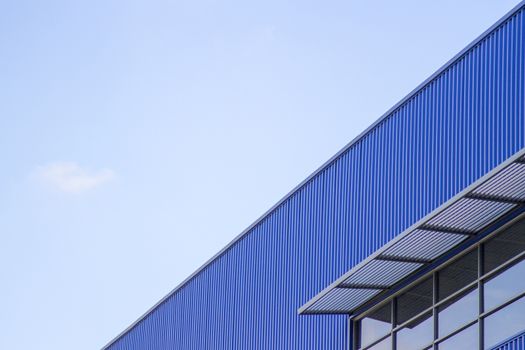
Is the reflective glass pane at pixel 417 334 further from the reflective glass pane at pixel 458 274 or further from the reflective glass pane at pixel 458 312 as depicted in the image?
the reflective glass pane at pixel 458 274

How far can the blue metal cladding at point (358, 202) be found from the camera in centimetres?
2545

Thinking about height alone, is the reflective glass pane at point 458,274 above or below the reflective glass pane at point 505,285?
above

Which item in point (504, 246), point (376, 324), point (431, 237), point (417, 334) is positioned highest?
point (431, 237)

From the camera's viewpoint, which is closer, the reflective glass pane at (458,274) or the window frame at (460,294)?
the window frame at (460,294)

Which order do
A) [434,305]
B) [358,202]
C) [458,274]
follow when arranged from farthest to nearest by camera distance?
[358,202], [434,305], [458,274]

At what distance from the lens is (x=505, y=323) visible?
23.5 meters

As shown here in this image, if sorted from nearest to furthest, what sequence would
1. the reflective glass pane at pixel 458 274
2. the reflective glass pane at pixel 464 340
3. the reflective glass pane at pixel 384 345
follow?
the reflective glass pane at pixel 464 340, the reflective glass pane at pixel 458 274, the reflective glass pane at pixel 384 345

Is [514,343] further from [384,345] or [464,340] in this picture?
[384,345]

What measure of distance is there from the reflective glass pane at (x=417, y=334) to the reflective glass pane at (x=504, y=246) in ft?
7.63

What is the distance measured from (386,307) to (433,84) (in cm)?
577

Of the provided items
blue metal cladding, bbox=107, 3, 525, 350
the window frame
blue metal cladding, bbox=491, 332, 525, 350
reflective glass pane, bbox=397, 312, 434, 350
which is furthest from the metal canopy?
blue metal cladding, bbox=491, 332, 525, 350

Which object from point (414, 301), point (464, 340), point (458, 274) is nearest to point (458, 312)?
point (464, 340)

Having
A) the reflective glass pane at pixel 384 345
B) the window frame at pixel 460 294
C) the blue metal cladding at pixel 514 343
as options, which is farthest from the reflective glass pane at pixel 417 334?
the blue metal cladding at pixel 514 343

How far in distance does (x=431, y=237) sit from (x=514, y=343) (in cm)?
352
